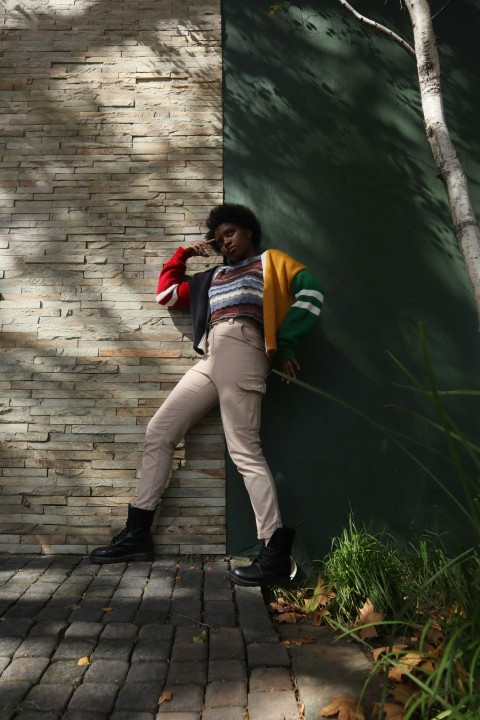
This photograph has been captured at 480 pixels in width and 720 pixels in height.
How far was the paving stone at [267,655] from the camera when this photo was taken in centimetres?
194

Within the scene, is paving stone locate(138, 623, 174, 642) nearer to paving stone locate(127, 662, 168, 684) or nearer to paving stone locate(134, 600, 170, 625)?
paving stone locate(134, 600, 170, 625)

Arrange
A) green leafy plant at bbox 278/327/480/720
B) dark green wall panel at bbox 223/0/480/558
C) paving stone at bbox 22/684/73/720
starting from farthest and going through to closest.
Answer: dark green wall panel at bbox 223/0/480/558 < paving stone at bbox 22/684/73/720 < green leafy plant at bbox 278/327/480/720

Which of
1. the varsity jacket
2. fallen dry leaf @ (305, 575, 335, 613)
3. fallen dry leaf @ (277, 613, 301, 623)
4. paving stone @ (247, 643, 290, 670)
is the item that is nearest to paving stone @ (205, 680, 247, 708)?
paving stone @ (247, 643, 290, 670)

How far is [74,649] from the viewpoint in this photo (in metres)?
2.02

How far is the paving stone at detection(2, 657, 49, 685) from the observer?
182cm

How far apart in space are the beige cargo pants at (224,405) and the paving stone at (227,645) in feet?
2.39

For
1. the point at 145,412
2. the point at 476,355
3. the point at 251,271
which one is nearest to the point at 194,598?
the point at 145,412

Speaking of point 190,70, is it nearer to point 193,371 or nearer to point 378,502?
point 193,371

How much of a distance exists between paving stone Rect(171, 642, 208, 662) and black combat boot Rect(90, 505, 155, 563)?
36.2 inches

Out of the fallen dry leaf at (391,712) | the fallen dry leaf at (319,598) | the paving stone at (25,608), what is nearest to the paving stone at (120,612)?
the paving stone at (25,608)

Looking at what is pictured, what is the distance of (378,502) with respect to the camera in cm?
318

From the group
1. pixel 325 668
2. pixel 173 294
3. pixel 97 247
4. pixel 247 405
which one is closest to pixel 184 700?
pixel 325 668

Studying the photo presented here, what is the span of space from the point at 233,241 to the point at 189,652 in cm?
191

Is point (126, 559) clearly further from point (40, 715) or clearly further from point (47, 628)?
point (40, 715)
